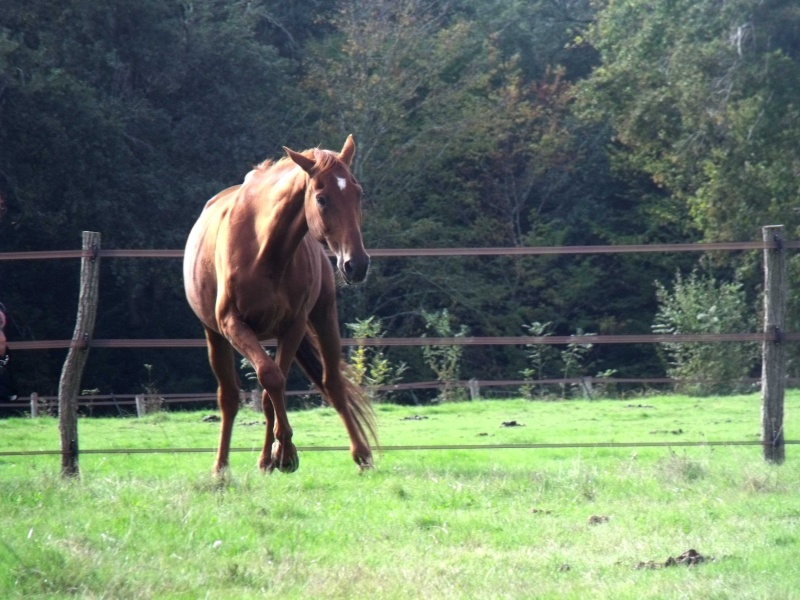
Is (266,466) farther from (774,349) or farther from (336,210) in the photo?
(774,349)

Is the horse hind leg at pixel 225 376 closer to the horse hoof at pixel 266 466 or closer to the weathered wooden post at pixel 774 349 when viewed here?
the horse hoof at pixel 266 466

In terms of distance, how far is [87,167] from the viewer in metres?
22.4

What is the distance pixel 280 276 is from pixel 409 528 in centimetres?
202

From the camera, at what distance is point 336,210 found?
237 inches

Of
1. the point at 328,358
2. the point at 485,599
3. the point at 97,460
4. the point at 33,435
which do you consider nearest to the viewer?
the point at 485,599

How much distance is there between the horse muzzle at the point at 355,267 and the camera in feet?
19.1

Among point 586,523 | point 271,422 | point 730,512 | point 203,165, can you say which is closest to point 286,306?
point 271,422

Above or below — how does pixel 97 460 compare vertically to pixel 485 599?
below

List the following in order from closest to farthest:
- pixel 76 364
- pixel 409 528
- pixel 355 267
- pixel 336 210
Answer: pixel 409 528 → pixel 355 267 → pixel 336 210 → pixel 76 364

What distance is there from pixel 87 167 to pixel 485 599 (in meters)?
20.1

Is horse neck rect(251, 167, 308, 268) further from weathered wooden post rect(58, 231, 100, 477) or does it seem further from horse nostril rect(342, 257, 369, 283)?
weathered wooden post rect(58, 231, 100, 477)

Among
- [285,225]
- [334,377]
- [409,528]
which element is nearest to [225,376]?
[334,377]

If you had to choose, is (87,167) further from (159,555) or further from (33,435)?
(159,555)

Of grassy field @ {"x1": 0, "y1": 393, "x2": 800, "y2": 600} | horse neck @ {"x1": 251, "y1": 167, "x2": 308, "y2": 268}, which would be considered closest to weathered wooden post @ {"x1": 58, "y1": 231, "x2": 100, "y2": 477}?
grassy field @ {"x1": 0, "y1": 393, "x2": 800, "y2": 600}
